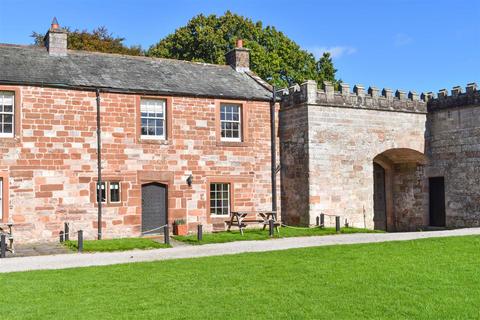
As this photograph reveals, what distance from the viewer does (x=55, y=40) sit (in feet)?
72.5

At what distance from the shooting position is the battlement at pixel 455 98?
74.1ft

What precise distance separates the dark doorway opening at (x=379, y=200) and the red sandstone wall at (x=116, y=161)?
5499mm

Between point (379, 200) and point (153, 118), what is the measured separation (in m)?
11.1

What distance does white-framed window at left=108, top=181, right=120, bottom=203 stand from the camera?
66.9ft

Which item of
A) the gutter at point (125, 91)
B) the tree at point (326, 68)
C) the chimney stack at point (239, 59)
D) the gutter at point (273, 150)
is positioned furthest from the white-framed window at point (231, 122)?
the tree at point (326, 68)

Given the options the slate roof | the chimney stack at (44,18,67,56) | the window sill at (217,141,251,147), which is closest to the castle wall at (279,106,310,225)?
the slate roof

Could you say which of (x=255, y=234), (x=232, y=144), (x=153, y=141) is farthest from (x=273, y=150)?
(x=153, y=141)

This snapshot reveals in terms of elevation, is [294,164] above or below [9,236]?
above

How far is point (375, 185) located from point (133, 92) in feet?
39.1

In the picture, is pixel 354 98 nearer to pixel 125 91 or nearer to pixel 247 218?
pixel 247 218

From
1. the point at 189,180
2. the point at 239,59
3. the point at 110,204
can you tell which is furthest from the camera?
the point at 239,59

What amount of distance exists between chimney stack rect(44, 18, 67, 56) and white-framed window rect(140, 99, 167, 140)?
158 inches

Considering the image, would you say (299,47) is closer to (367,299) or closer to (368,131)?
(368,131)

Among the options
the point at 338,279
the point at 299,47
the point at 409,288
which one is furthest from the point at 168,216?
the point at 299,47
